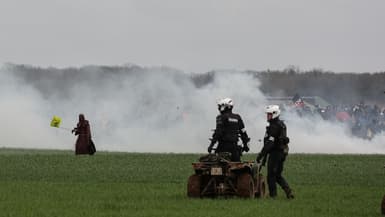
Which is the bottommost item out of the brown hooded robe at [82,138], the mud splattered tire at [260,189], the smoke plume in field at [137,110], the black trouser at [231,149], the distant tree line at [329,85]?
the mud splattered tire at [260,189]

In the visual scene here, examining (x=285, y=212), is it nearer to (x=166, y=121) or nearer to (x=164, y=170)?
(x=164, y=170)

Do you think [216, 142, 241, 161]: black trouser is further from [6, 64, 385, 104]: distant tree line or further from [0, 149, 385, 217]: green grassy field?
[6, 64, 385, 104]: distant tree line

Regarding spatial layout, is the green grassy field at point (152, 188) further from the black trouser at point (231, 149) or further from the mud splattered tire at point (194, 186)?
the black trouser at point (231, 149)

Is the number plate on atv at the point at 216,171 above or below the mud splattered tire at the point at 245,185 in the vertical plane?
above

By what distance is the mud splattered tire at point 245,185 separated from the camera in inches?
1031

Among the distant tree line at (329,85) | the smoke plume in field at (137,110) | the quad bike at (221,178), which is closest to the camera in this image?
the quad bike at (221,178)

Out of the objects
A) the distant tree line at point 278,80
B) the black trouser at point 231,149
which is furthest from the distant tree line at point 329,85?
the black trouser at point 231,149

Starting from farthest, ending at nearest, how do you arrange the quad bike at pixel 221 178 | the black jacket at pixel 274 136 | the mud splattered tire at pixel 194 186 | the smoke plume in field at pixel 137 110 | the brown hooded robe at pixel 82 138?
1. the smoke plume in field at pixel 137 110
2. the brown hooded robe at pixel 82 138
3. the black jacket at pixel 274 136
4. the mud splattered tire at pixel 194 186
5. the quad bike at pixel 221 178

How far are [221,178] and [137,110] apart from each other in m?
45.7

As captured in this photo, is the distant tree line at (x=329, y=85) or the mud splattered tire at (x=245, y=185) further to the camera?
the distant tree line at (x=329, y=85)

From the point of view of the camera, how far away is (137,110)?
72062 millimetres

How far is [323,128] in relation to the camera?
67.3m

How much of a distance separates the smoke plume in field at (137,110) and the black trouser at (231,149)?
29.0 m

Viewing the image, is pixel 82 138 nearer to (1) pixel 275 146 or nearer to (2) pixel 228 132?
(2) pixel 228 132
